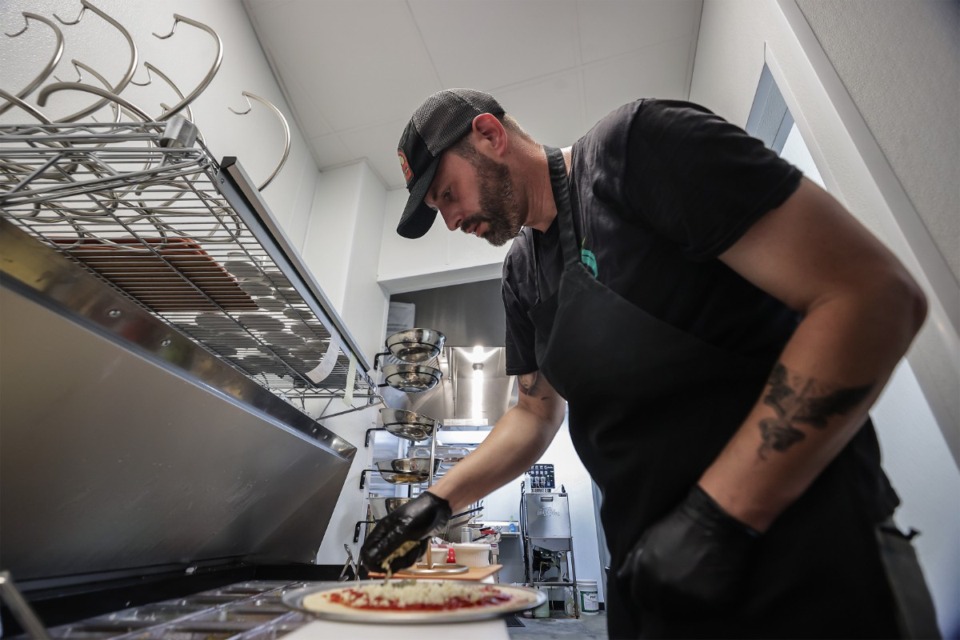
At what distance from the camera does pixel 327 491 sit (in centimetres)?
171

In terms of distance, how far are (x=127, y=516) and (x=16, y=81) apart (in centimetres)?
106

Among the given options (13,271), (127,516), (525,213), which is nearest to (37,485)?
(127,516)

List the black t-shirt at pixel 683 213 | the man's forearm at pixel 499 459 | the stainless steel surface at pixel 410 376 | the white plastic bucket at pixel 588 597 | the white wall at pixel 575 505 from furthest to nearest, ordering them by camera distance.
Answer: the white wall at pixel 575 505, the white plastic bucket at pixel 588 597, the stainless steel surface at pixel 410 376, the man's forearm at pixel 499 459, the black t-shirt at pixel 683 213

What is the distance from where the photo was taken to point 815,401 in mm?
463

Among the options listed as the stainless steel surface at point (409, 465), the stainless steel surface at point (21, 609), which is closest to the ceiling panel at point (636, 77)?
the stainless steel surface at point (409, 465)

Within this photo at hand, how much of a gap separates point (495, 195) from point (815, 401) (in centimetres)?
64

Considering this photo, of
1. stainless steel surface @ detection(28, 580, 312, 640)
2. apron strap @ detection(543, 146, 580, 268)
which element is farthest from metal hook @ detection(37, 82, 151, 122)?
stainless steel surface @ detection(28, 580, 312, 640)

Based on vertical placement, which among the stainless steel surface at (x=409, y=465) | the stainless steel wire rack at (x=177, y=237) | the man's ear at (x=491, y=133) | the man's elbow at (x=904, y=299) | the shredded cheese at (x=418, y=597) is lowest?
the shredded cheese at (x=418, y=597)

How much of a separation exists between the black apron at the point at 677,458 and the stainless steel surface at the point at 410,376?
5.49ft

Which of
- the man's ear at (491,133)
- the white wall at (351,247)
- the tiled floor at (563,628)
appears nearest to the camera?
the man's ear at (491,133)

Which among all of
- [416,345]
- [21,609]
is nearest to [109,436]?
[21,609]

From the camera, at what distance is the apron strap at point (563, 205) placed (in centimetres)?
81

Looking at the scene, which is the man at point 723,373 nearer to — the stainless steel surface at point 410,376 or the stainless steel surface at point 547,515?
the stainless steel surface at point 410,376

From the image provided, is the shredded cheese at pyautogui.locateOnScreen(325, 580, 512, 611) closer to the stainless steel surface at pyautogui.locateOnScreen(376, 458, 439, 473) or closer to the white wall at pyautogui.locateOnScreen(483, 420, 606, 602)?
the stainless steel surface at pyautogui.locateOnScreen(376, 458, 439, 473)
